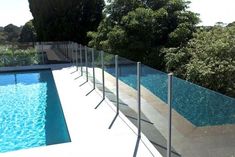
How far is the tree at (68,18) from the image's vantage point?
25.3 meters

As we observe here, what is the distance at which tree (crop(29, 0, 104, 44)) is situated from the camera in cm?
2528

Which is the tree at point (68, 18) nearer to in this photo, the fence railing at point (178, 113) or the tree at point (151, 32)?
the tree at point (151, 32)

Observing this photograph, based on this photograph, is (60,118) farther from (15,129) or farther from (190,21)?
(190,21)

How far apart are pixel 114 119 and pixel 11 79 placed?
10.4 m

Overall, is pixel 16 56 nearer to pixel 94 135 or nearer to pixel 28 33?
pixel 94 135

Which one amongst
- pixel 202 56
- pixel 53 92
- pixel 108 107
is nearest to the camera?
pixel 108 107

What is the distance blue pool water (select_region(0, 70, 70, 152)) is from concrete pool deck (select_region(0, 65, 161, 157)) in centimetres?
42

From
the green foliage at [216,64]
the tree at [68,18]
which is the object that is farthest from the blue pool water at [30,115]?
the tree at [68,18]

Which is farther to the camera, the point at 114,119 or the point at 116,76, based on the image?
the point at 116,76

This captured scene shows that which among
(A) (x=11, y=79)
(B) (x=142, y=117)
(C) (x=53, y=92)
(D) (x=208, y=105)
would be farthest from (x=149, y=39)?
(D) (x=208, y=105)

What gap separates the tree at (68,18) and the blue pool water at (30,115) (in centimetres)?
956

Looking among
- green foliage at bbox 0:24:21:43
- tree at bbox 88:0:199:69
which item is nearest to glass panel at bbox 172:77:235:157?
tree at bbox 88:0:199:69

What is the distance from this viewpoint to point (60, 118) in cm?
955

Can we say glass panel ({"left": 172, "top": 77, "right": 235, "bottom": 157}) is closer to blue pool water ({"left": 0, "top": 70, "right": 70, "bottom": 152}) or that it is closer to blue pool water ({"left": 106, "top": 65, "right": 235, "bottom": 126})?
blue pool water ({"left": 106, "top": 65, "right": 235, "bottom": 126})
